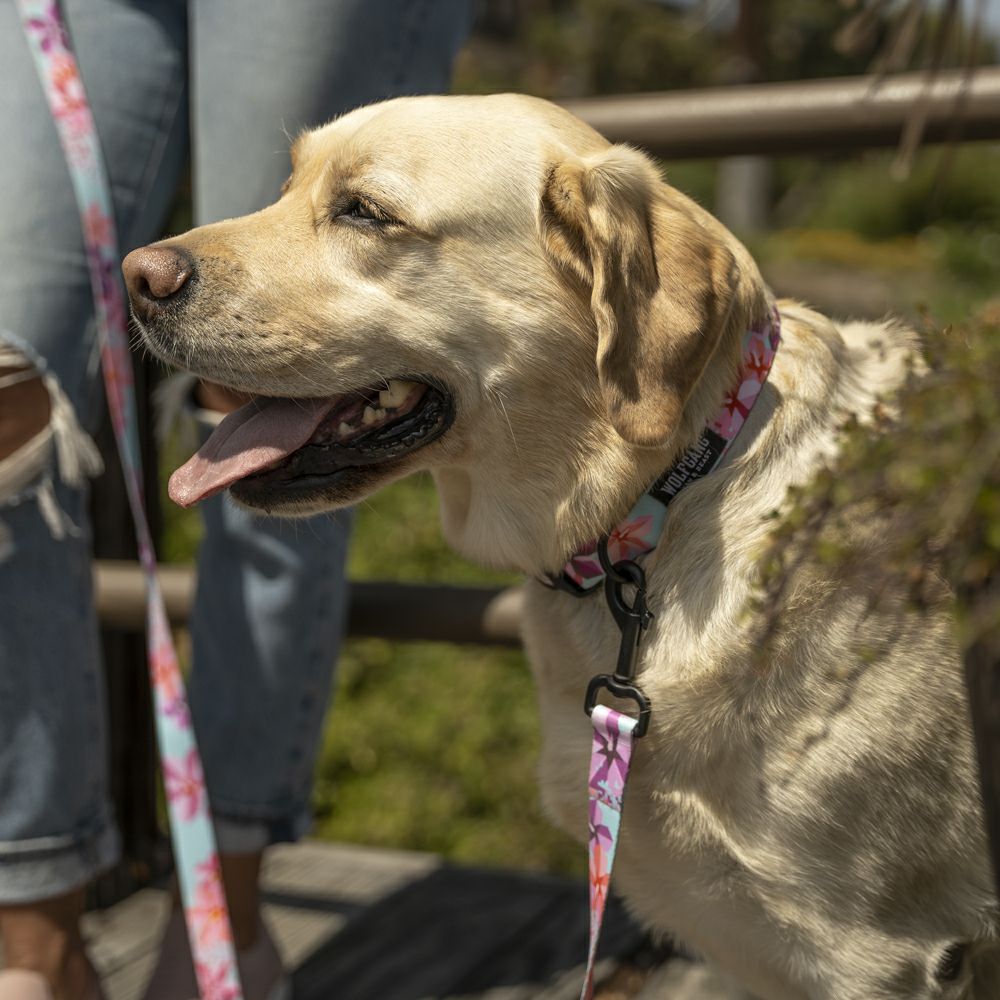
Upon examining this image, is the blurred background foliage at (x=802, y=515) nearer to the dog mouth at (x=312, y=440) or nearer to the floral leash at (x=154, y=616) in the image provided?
the dog mouth at (x=312, y=440)

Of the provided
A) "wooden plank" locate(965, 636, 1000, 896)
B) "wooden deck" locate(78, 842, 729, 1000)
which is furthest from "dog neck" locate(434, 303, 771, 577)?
"wooden deck" locate(78, 842, 729, 1000)

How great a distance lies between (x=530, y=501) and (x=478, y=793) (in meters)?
2.42

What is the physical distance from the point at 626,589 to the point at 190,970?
1.02 meters

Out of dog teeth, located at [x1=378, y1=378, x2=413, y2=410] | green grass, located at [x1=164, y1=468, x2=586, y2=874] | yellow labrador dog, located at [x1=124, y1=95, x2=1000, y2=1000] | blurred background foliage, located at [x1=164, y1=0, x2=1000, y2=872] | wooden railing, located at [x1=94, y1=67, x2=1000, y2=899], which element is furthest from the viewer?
green grass, located at [x1=164, y1=468, x2=586, y2=874]

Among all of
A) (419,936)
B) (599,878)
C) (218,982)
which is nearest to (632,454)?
(599,878)

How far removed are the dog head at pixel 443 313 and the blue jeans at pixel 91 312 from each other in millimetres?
165

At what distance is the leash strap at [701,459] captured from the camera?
5.61 feet

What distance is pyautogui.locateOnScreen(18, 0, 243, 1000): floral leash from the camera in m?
1.74

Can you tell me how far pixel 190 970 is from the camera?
208 centimetres

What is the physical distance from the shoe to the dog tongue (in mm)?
832

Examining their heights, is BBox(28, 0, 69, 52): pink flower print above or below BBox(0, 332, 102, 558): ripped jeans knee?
above

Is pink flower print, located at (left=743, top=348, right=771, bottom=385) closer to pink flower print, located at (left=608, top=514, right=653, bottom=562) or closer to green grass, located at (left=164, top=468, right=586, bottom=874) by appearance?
pink flower print, located at (left=608, top=514, right=653, bottom=562)

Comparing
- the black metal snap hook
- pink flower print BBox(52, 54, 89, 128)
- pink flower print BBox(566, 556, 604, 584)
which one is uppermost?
pink flower print BBox(52, 54, 89, 128)

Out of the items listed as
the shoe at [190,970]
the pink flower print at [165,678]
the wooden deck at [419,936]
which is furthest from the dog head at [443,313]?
the wooden deck at [419,936]
